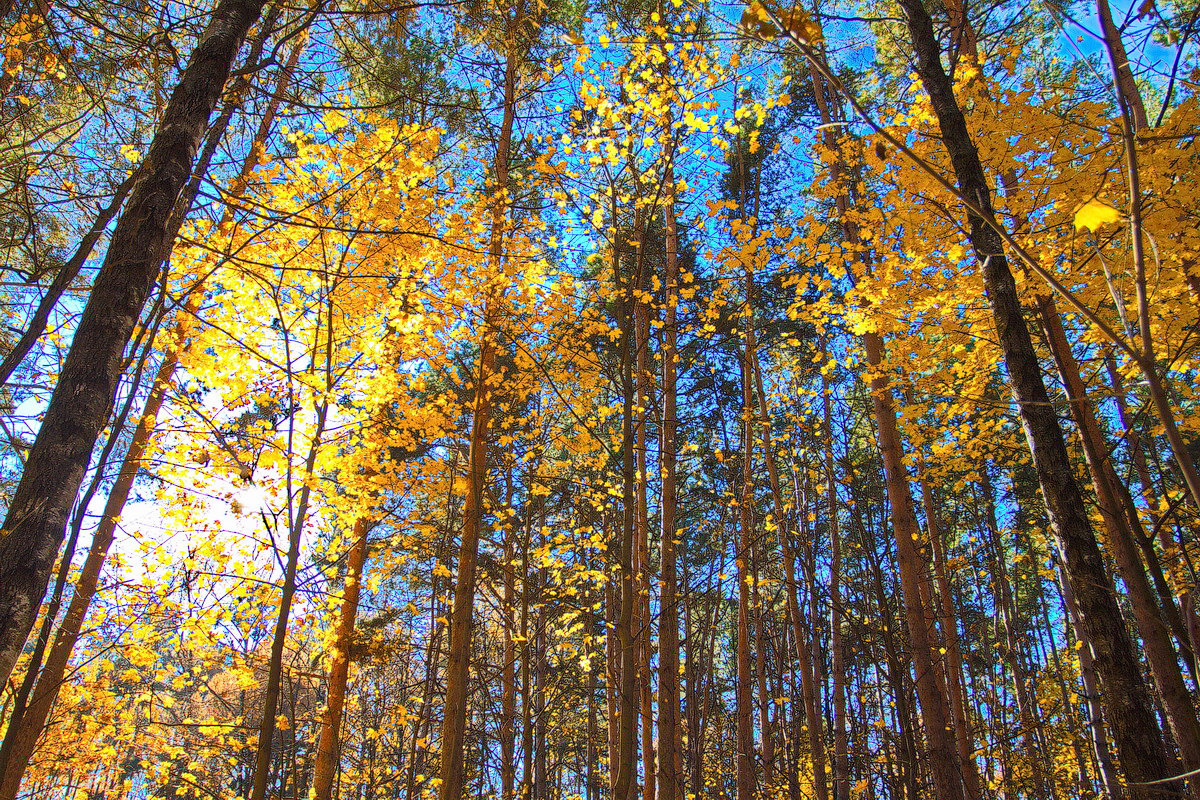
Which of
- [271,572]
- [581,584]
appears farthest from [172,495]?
[581,584]

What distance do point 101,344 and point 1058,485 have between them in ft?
11.6

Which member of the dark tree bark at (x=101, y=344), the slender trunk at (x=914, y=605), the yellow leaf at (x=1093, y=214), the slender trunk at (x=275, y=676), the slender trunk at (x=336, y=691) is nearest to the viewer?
the yellow leaf at (x=1093, y=214)

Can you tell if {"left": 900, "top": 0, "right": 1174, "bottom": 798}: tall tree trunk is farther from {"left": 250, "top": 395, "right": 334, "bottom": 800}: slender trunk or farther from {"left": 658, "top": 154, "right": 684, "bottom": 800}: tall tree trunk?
{"left": 250, "top": 395, "right": 334, "bottom": 800}: slender trunk

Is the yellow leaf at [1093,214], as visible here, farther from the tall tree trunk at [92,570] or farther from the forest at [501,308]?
the tall tree trunk at [92,570]

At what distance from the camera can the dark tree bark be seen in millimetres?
1702

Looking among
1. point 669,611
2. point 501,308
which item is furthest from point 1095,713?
point 501,308

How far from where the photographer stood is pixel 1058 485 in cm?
227

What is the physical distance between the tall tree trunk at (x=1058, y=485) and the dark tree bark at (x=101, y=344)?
2.83 metres

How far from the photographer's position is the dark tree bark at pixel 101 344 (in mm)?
1702

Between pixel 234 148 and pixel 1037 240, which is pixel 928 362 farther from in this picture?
pixel 234 148

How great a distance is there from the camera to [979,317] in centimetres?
516

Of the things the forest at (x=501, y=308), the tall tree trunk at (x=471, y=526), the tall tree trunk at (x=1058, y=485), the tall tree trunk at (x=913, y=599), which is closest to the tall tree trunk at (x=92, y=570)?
the forest at (x=501, y=308)

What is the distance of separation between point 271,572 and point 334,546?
3.55ft

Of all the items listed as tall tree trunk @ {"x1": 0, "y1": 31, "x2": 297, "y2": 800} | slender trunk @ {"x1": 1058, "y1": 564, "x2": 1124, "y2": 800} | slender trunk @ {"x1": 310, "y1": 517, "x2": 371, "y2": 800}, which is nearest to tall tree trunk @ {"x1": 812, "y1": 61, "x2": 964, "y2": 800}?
slender trunk @ {"x1": 1058, "y1": 564, "x2": 1124, "y2": 800}
